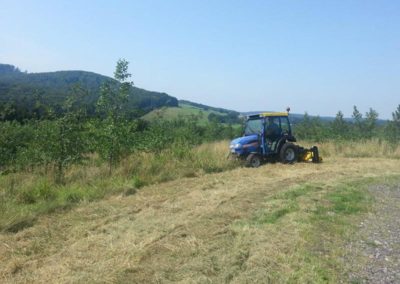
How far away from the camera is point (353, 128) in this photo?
2880cm

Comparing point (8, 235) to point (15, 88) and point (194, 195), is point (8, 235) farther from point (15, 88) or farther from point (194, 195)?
point (15, 88)

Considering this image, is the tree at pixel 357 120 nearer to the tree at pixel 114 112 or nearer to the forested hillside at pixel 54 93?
the forested hillside at pixel 54 93

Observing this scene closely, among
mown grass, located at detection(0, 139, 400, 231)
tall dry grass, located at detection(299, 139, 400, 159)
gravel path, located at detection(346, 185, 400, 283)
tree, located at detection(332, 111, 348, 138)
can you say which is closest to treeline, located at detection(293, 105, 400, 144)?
tree, located at detection(332, 111, 348, 138)

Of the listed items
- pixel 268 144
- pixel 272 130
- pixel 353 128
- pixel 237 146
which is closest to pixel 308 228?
pixel 237 146

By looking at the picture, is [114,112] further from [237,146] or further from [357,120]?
[357,120]

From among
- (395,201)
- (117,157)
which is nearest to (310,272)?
Result: (395,201)

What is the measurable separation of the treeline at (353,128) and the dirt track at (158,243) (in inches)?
599

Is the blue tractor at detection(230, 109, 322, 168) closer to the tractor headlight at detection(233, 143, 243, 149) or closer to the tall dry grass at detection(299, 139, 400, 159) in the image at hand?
the tractor headlight at detection(233, 143, 243, 149)

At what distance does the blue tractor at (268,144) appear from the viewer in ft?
49.5

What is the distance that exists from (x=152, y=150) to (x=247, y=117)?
161 inches

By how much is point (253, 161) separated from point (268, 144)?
1.02 metres

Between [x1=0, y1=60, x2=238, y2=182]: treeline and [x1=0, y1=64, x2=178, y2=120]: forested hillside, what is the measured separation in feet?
1.21

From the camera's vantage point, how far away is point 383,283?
4.62 meters

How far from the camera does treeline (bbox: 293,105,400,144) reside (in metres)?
23.7
